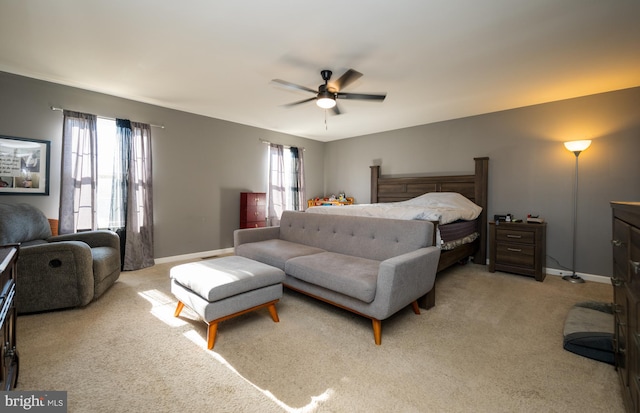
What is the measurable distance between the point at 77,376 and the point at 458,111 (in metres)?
5.22

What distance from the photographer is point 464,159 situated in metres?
4.64

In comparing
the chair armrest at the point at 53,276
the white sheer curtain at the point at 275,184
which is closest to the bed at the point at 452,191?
the white sheer curtain at the point at 275,184

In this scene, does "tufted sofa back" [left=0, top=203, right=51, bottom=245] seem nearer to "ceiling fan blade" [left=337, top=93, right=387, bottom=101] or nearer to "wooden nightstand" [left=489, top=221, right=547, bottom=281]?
"ceiling fan blade" [left=337, top=93, right=387, bottom=101]

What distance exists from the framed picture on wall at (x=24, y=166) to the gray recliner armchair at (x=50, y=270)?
45cm

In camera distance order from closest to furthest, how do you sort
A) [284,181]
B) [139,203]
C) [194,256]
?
[139,203]
[194,256]
[284,181]

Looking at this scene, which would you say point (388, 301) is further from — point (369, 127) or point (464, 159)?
point (369, 127)

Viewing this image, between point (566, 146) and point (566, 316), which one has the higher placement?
point (566, 146)

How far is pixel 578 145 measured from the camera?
11.2 ft

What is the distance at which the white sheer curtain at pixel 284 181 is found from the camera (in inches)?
223

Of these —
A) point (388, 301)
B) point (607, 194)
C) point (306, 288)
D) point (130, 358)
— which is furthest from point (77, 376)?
point (607, 194)

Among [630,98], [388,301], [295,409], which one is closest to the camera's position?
[295,409]

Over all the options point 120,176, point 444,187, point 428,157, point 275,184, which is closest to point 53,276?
point 120,176

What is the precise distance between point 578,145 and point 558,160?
1.38 ft

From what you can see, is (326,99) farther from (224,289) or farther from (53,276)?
(53,276)
